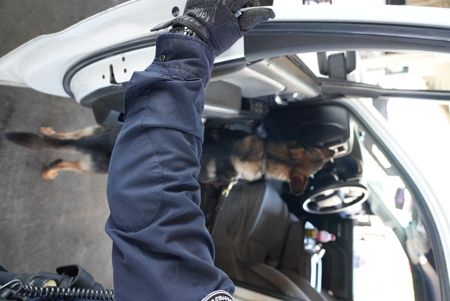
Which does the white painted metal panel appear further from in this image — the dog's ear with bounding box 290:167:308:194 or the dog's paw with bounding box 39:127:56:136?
the dog's ear with bounding box 290:167:308:194

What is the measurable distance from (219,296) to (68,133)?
1386 millimetres

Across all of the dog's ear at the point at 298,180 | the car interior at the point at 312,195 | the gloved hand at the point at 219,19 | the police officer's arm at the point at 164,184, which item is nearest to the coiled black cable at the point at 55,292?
the police officer's arm at the point at 164,184

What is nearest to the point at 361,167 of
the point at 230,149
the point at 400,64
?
the point at 230,149

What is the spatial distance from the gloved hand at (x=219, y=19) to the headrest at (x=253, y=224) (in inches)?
41.4

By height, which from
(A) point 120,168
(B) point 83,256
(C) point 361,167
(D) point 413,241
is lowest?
(B) point 83,256

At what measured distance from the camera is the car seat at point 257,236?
1.61m

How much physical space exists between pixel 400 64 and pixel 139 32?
2951 mm

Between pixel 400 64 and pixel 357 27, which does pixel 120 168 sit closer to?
pixel 357 27

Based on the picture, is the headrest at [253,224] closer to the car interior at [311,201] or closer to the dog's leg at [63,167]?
the car interior at [311,201]

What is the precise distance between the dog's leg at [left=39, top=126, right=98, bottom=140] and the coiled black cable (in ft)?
2.95

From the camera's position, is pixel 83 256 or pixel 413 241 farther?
pixel 83 256

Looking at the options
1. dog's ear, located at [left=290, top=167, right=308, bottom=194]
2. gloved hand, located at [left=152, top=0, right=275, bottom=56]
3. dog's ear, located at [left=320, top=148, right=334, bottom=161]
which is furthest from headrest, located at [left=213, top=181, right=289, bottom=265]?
gloved hand, located at [left=152, top=0, right=275, bottom=56]

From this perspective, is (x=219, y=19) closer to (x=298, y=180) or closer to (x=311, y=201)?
(x=298, y=180)

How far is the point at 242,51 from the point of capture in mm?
865
